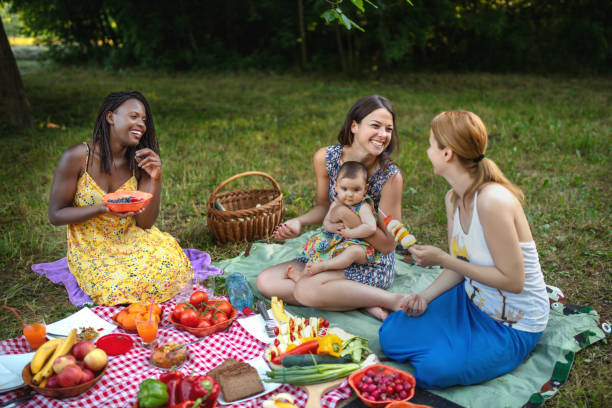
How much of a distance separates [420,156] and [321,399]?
17.3ft

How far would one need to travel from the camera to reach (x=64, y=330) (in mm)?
3219

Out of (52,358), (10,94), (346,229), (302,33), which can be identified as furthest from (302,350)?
(302,33)

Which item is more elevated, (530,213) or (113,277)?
(113,277)

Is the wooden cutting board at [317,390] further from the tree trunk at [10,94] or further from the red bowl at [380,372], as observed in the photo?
the tree trunk at [10,94]

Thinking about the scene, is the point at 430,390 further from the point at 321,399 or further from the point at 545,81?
the point at 545,81

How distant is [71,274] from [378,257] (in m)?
2.64

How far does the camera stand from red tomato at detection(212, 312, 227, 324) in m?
3.26

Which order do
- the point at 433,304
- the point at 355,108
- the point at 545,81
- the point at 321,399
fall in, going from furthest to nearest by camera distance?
the point at 545,81 < the point at 355,108 < the point at 433,304 < the point at 321,399

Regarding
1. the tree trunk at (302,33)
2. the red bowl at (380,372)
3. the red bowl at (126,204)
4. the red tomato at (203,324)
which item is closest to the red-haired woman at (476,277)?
the red bowl at (380,372)

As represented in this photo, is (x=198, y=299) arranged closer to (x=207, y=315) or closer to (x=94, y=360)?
(x=207, y=315)

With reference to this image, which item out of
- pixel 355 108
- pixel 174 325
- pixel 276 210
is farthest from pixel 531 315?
pixel 276 210

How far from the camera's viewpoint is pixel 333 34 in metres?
16.2

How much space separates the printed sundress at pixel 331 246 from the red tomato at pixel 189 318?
1.03m

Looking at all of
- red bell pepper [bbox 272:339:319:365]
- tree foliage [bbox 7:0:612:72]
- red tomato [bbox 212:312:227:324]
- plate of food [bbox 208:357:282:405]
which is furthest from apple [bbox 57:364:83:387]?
tree foliage [bbox 7:0:612:72]
